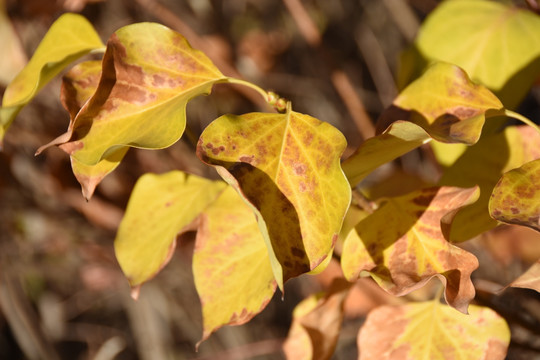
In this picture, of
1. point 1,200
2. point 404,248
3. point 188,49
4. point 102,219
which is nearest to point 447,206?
point 404,248

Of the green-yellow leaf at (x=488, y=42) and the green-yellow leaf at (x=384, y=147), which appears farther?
the green-yellow leaf at (x=488, y=42)

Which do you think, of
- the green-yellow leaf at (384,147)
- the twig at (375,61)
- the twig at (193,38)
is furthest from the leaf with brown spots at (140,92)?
the twig at (375,61)

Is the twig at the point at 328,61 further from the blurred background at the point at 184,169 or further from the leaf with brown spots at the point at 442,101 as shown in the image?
the leaf with brown spots at the point at 442,101

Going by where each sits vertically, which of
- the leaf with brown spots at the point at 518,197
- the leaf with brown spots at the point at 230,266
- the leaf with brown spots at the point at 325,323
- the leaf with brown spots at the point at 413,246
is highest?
the leaf with brown spots at the point at 518,197

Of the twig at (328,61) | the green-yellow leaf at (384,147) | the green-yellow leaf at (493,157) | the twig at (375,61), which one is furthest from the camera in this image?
the twig at (375,61)

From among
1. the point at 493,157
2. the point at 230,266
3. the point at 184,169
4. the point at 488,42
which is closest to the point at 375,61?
the point at 184,169

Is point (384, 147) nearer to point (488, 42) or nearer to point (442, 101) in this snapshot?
point (442, 101)

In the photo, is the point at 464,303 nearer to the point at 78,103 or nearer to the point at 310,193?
the point at 310,193
